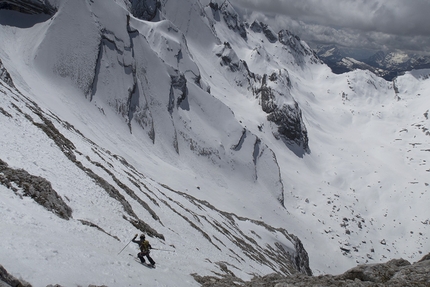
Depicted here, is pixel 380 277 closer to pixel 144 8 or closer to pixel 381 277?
pixel 381 277

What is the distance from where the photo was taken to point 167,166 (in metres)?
65.2

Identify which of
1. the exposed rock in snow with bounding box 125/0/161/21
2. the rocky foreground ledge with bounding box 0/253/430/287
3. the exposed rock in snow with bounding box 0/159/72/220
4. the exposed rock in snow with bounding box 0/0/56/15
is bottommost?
the exposed rock in snow with bounding box 0/159/72/220

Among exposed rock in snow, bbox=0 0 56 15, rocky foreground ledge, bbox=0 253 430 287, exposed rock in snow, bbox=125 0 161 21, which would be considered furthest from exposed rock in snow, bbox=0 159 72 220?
exposed rock in snow, bbox=125 0 161 21

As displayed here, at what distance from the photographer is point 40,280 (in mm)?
9438

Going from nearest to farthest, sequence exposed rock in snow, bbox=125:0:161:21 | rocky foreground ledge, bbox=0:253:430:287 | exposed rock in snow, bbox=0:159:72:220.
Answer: rocky foreground ledge, bbox=0:253:430:287 → exposed rock in snow, bbox=0:159:72:220 → exposed rock in snow, bbox=125:0:161:21

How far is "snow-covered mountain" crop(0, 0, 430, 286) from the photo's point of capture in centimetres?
1524

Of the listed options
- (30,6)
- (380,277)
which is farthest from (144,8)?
(380,277)

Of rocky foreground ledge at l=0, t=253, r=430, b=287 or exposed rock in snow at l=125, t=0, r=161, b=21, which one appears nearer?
rocky foreground ledge at l=0, t=253, r=430, b=287

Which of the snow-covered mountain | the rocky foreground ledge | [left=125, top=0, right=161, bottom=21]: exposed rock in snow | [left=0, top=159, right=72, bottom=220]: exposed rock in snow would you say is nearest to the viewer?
the rocky foreground ledge

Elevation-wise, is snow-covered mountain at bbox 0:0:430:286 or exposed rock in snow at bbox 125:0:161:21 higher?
exposed rock in snow at bbox 125:0:161:21

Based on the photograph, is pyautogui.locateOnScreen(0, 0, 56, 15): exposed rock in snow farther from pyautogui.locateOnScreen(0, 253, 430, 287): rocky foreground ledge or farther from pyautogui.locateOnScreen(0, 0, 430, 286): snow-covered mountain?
pyautogui.locateOnScreen(0, 253, 430, 287): rocky foreground ledge

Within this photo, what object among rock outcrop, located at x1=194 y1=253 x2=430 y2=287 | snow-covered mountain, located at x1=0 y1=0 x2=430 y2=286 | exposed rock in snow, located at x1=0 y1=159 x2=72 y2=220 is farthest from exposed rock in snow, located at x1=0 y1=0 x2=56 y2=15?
rock outcrop, located at x1=194 y1=253 x2=430 y2=287

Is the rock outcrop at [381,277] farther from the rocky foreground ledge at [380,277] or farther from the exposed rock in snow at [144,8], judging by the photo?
the exposed rock in snow at [144,8]

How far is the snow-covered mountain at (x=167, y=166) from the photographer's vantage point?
1524cm
